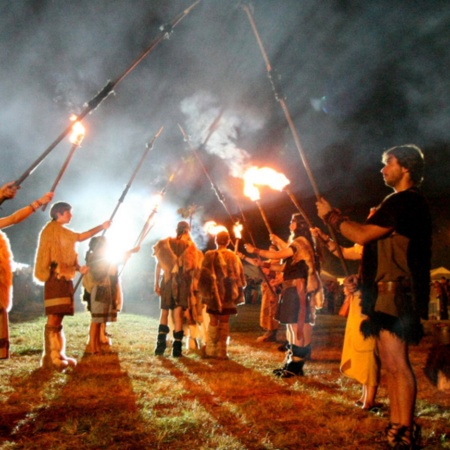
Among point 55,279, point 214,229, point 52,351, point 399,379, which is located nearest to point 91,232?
point 55,279

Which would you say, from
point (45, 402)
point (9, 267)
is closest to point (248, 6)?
point (9, 267)

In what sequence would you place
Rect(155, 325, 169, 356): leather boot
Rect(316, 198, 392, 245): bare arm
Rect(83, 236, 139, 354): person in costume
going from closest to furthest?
Rect(316, 198, 392, 245): bare arm
Rect(83, 236, 139, 354): person in costume
Rect(155, 325, 169, 356): leather boot

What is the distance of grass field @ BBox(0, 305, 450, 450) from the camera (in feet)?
10.6

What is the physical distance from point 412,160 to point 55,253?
14.7ft

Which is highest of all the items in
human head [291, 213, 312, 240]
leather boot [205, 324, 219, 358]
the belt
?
human head [291, 213, 312, 240]

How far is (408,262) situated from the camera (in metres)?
3.13

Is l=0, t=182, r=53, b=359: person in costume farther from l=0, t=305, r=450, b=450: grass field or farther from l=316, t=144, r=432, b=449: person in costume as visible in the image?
l=316, t=144, r=432, b=449: person in costume

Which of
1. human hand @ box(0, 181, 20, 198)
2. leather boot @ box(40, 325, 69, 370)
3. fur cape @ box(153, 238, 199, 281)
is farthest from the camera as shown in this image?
fur cape @ box(153, 238, 199, 281)

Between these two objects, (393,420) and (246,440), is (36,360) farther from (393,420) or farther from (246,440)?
(393,420)

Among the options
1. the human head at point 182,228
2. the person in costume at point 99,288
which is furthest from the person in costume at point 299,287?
the person in costume at point 99,288

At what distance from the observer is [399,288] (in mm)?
3123

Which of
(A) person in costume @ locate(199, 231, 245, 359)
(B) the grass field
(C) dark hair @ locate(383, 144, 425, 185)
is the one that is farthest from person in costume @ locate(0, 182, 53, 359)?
(C) dark hair @ locate(383, 144, 425, 185)

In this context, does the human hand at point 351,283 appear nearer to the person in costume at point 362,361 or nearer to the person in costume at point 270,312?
the person in costume at point 362,361

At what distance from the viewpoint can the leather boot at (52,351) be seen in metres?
5.57
